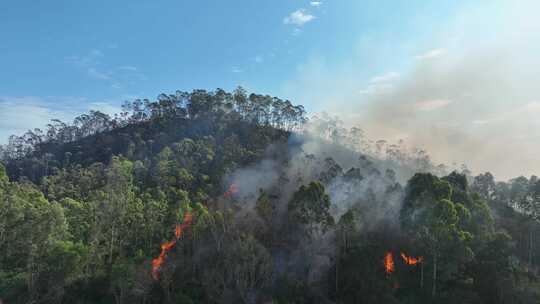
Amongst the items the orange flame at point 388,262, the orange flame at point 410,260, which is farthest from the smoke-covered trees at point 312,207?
the orange flame at point 410,260

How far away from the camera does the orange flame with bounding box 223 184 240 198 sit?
1682 inches

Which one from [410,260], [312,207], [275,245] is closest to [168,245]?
[275,245]

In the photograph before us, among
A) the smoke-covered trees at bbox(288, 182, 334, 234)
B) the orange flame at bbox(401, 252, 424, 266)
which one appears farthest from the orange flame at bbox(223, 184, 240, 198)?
the orange flame at bbox(401, 252, 424, 266)

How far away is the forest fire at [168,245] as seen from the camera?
2788 centimetres

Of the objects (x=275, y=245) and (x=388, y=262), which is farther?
(x=275, y=245)

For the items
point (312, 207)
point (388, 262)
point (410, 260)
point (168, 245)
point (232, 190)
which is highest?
point (232, 190)

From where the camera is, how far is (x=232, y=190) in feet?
147

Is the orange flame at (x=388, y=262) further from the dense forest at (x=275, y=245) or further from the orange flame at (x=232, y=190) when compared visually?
the orange flame at (x=232, y=190)

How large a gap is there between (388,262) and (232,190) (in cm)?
2236

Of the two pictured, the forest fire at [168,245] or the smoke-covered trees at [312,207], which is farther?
the smoke-covered trees at [312,207]

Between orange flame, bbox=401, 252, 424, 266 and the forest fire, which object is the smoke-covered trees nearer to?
orange flame, bbox=401, 252, 424, 266

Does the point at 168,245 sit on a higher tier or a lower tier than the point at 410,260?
lower

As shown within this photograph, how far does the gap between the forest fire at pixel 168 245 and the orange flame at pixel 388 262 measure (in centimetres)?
1718

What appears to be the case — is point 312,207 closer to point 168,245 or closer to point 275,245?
Result: point 275,245
